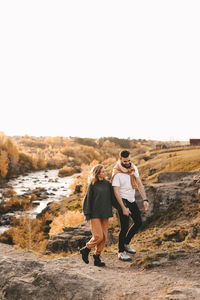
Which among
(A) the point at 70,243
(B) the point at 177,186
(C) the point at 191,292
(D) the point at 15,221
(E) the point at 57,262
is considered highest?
(B) the point at 177,186

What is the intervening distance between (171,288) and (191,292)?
20.1 inches

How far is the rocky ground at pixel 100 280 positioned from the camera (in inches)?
237

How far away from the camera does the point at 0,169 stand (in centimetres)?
8812

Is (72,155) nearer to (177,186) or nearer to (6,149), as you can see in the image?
(6,149)

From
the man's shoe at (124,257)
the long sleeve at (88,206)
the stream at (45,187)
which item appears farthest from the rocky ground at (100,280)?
the stream at (45,187)

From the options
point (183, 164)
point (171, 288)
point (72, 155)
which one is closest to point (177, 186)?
point (171, 288)

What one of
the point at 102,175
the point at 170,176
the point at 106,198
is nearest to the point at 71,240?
the point at 106,198

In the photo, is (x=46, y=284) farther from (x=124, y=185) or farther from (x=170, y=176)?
(x=170, y=176)

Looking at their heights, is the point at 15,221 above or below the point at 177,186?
below

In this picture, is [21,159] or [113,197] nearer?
[113,197]

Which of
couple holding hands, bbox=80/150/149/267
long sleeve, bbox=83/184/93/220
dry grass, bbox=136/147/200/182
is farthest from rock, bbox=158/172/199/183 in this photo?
dry grass, bbox=136/147/200/182

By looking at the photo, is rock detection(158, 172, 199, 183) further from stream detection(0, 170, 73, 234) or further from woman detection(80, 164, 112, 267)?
stream detection(0, 170, 73, 234)

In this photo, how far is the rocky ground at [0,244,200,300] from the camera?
603cm

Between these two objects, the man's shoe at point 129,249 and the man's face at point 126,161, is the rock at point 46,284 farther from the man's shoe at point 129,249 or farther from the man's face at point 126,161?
the man's face at point 126,161
